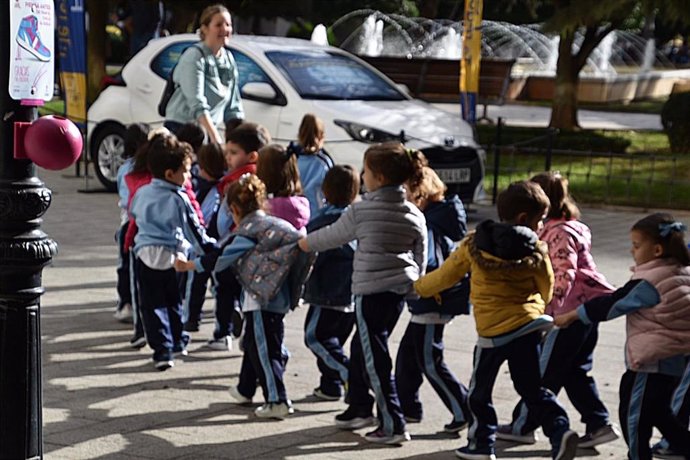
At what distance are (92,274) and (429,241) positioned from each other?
4.55 metres

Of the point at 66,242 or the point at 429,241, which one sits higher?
the point at 429,241

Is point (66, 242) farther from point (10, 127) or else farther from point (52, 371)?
point (10, 127)

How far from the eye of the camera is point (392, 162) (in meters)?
6.28

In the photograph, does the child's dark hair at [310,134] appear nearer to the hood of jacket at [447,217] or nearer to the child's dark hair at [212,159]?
→ the child's dark hair at [212,159]

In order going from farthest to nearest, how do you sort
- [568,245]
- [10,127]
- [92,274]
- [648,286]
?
[92,274], [568,245], [648,286], [10,127]

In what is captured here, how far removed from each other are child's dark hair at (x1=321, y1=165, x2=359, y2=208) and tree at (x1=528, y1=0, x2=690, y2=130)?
12.0 m

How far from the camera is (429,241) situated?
666 cm

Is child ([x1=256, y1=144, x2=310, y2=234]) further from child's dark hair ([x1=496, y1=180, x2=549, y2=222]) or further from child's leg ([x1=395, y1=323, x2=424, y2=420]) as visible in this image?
child's dark hair ([x1=496, y1=180, x2=549, y2=222])

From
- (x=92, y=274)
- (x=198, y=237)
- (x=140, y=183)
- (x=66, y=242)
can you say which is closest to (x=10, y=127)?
(x=198, y=237)

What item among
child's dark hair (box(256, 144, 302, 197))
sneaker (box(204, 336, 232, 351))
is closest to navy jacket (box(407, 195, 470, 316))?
child's dark hair (box(256, 144, 302, 197))

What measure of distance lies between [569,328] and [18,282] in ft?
9.15

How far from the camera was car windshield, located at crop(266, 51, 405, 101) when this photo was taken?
1371cm

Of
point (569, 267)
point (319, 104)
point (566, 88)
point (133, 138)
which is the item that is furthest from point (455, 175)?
point (566, 88)

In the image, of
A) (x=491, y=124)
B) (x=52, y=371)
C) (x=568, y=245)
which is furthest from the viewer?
(x=491, y=124)
